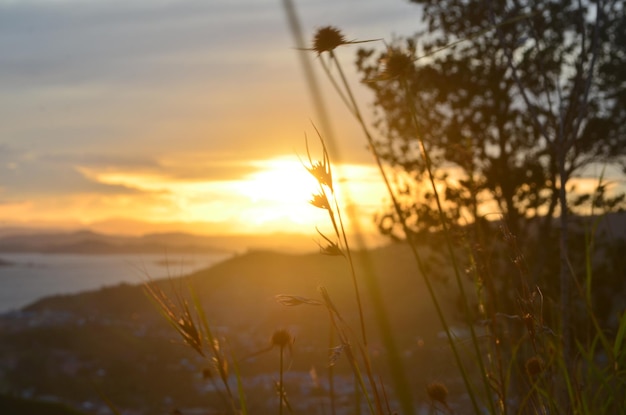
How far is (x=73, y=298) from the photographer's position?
81.3ft

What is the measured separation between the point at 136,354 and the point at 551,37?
34.7 ft

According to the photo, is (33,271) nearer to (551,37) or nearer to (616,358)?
(551,37)

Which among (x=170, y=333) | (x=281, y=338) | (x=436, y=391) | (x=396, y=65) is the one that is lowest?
(x=170, y=333)

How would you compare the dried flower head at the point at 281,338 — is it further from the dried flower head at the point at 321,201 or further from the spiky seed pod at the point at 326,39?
the spiky seed pod at the point at 326,39

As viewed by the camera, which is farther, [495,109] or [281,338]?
[495,109]

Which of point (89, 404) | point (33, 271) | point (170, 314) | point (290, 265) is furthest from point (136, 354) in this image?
point (33, 271)

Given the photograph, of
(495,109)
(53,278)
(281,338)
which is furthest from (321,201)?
(53,278)

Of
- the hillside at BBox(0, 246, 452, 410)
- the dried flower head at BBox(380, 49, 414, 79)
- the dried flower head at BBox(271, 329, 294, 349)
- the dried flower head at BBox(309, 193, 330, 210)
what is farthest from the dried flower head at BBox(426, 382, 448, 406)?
the hillside at BBox(0, 246, 452, 410)

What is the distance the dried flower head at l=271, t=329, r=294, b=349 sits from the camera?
166 cm

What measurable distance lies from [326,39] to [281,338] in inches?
28.2

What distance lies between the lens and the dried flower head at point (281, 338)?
166 cm

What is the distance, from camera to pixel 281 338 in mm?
1677

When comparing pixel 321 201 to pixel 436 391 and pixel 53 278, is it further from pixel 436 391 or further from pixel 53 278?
pixel 53 278

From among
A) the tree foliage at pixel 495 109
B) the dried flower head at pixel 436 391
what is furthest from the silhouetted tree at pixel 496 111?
the dried flower head at pixel 436 391
